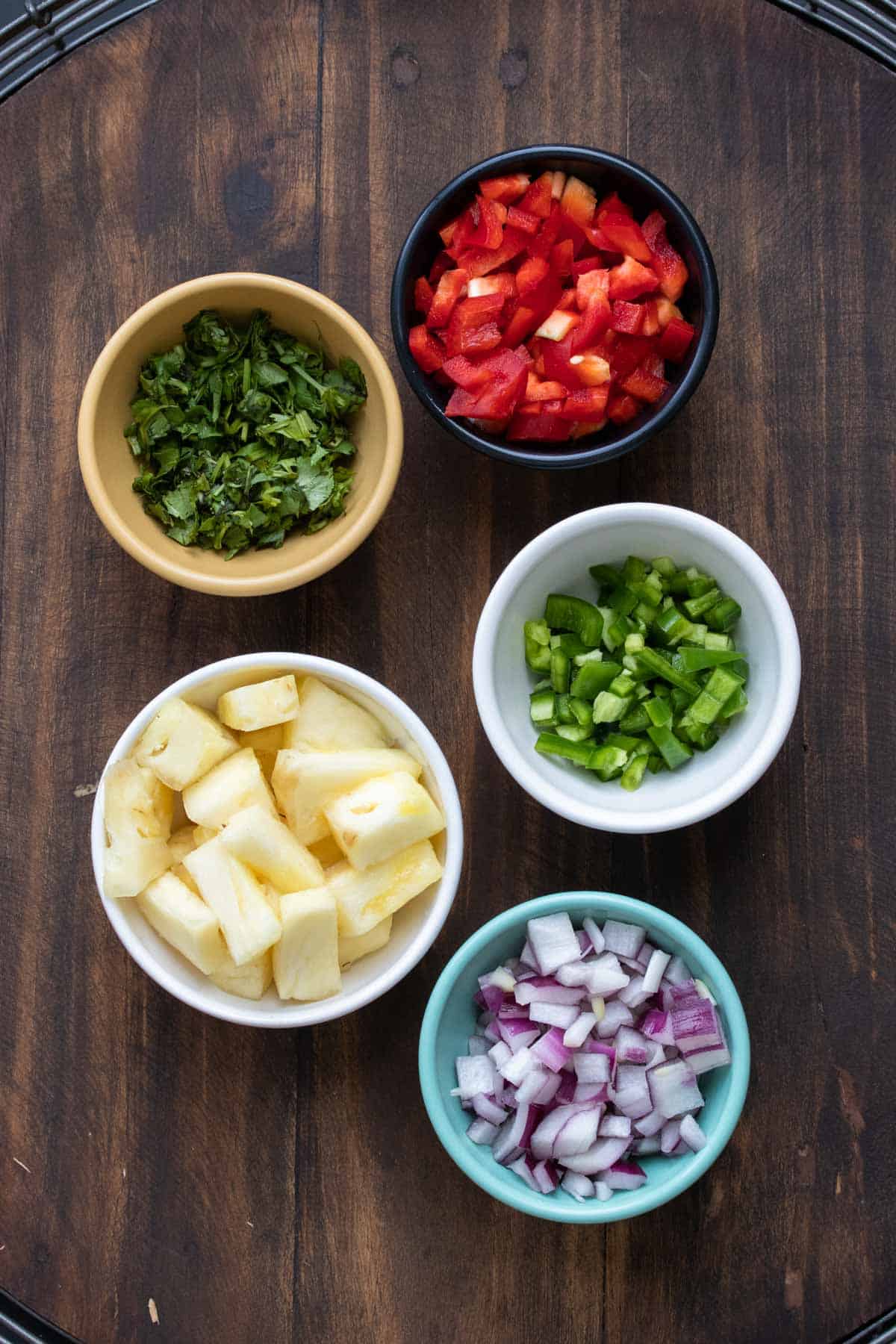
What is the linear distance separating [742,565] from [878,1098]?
0.93 meters

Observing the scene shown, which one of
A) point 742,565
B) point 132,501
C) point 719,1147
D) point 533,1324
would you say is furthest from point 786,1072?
point 132,501

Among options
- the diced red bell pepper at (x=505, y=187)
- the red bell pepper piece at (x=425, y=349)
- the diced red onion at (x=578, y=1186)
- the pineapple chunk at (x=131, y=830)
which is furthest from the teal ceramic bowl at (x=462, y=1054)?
the diced red bell pepper at (x=505, y=187)

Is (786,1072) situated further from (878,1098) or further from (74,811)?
(74,811)

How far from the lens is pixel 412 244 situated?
5.97 ft

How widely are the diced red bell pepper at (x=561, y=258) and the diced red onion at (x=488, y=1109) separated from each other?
4.18 ft

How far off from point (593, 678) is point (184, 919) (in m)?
0.70

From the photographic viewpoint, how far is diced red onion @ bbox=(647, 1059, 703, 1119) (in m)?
1.79

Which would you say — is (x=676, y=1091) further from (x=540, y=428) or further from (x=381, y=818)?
(x=540, y=428)

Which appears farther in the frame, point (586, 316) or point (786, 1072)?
point (786, 1072)

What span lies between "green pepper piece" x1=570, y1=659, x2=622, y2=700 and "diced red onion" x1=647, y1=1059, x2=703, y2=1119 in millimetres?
578

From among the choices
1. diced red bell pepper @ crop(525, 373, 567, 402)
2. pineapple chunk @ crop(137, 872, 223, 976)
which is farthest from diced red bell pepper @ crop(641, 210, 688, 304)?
pineapple chunk @ crop(137, 872, 223, 976)

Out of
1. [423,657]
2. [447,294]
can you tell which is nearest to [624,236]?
[447,294]

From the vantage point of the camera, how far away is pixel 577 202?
185cm

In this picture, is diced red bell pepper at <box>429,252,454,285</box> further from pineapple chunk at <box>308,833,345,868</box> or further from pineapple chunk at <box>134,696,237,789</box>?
pineapple chunk at <box>308,833,345,868</box>
